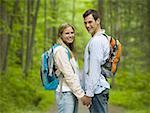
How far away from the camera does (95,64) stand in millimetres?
6105

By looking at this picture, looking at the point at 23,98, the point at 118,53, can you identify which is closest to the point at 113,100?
the point at 23,98

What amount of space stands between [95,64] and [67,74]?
0.40m

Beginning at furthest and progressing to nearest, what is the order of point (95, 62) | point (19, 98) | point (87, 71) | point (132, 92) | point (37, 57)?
point (37, 57) < point (132, 92) < point (19, 98) < point (87, 71) < point (95, 62)

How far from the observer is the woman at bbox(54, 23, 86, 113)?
20.2ft

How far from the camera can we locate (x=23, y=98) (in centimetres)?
1773

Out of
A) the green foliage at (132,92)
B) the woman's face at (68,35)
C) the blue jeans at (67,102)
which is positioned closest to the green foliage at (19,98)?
the green foliage at (132,92)

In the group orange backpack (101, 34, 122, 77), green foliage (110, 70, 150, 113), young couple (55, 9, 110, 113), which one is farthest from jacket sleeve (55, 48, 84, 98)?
green foliage (110, 70, 150, 113)

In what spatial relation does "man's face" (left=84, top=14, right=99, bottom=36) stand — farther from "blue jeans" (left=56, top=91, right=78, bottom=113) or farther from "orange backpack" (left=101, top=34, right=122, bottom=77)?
"blue jeans" (left=56, top=91, right=78, bottom=113)

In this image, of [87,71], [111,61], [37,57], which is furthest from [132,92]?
[87,71]

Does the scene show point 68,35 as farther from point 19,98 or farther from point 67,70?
point 19,98

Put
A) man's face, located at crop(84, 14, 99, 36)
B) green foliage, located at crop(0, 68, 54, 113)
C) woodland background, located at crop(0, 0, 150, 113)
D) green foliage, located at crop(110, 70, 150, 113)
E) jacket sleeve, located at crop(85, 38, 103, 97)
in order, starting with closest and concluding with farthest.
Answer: jacket sleeve, located at crop(85, 38, 103, 97)
man's face, located at crop(84, 14, 99, 36)
green foliage, located at crop(0, 68, 54, 113)
woodland background, located at crop(0, 0, 150, 113)
green foliage, located at crop(110, 70, 150, 113)

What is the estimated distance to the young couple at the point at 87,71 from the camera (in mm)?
6113

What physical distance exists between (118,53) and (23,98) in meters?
11.8

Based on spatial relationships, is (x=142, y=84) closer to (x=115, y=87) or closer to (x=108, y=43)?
(x=115, y=87)
